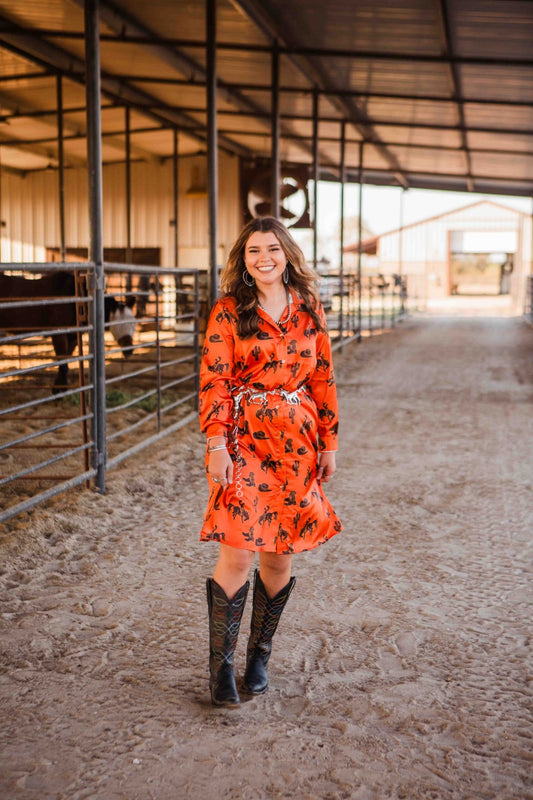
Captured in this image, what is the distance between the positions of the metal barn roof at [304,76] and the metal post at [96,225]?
359 centimetres

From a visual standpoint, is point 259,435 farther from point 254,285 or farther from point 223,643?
point 223,643

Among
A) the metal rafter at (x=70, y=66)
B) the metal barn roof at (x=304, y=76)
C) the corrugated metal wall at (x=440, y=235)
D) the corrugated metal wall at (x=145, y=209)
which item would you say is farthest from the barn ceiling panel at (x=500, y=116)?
the corrugated metal wall at (x=440, y=235)

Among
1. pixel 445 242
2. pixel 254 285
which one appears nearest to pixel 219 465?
pixel 254 285

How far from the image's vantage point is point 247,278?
268cm

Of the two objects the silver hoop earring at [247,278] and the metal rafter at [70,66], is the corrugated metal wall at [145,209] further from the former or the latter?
the silver hoop earring at [247,278]

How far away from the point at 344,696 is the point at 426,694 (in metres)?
0.25

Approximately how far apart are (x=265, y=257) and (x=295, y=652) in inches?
53.0

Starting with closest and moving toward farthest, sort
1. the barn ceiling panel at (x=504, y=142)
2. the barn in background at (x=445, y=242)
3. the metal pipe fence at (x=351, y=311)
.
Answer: the barn ceiling panel at (x=504, y=142) < the metal pipe fence at (x=351, y=311) < the barn in background at (x=445, y=242)

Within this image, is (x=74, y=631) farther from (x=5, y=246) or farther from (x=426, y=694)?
(x=5, y=246)

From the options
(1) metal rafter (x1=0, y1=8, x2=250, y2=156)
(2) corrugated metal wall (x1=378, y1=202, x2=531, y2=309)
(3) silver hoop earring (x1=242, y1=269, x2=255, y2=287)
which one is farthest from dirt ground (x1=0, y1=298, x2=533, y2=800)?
(2) corrugated metal wall (x1=378, y1=202, x2=531, y2=309)

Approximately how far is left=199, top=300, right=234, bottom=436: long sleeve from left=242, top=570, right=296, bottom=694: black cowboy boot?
534 millimetres

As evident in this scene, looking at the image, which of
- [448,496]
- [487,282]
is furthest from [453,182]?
[487,282]

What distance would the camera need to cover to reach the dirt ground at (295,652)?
2.23 metres

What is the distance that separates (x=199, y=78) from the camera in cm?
1202
